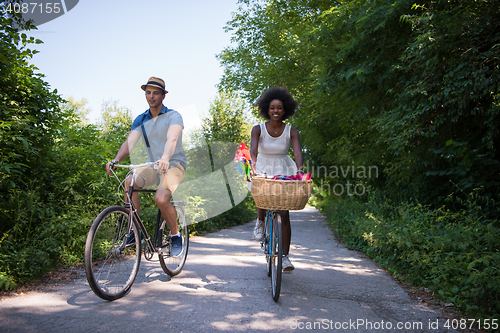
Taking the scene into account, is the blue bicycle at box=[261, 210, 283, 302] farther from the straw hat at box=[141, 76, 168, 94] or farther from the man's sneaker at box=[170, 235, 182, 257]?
the straw hat at box=[141, 76, 168, 94]

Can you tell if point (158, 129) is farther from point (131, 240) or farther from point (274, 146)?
point (274, 146)

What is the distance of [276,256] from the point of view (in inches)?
149

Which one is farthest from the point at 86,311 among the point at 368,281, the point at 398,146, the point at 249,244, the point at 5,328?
the point at 398,146

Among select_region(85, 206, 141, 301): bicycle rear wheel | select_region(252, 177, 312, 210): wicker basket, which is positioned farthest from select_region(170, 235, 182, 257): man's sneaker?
select_region(252, 177, 312, 210): wicker basket

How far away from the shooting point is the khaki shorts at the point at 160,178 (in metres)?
4.05

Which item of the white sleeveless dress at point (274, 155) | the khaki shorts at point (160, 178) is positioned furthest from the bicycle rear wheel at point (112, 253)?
the white sleeveless dress at point (274, 155)

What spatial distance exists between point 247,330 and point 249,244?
4947 mm

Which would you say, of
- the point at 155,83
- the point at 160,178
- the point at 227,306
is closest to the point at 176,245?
the point at 160,178

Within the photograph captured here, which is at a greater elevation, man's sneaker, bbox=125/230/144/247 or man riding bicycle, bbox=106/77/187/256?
man riding bicycle, bbox=106/77/187/256

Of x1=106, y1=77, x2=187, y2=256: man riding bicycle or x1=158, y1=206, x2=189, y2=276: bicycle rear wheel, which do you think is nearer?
x1=106, y1=77, x2=187, y2=256: man riding bicycle

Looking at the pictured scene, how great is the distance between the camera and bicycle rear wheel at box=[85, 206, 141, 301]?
3.23 m

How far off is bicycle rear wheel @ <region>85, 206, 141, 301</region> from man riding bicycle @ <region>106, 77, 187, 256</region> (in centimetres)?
39

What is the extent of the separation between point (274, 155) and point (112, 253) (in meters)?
2.33

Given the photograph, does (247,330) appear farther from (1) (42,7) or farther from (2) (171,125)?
(1) (42,7)
